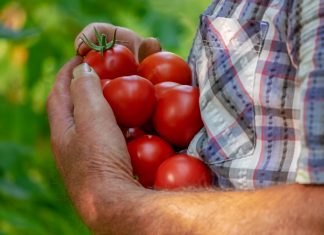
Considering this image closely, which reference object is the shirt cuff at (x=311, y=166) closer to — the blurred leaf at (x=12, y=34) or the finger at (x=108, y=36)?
the finger at (x=108, y=36)

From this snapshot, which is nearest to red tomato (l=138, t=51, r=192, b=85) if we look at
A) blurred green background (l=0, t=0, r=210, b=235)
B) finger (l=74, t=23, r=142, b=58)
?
finger (l=74, t=23, r=142, b=58)

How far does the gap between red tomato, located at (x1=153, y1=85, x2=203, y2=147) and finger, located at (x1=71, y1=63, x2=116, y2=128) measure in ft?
0.32

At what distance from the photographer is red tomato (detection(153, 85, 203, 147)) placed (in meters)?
1.40

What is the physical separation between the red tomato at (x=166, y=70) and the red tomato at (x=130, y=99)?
9 centimetres

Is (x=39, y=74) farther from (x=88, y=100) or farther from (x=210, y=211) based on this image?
(x=210, y=211)

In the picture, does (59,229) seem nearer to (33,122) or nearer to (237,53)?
(33,122)

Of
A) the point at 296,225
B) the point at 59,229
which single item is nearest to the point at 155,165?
the point at 296,225

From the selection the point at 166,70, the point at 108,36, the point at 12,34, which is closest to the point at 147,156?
→ the point at 166,70

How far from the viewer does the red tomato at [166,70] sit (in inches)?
60.1

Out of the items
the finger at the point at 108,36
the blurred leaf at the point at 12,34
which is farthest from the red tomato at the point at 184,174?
the blurred leaf at the point at 12,34

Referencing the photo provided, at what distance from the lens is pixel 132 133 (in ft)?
4.83

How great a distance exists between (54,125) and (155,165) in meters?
0.23

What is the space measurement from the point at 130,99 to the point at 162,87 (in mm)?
84

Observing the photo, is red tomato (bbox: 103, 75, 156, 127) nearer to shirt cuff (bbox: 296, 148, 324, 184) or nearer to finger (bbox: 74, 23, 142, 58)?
finger (bbox: 74, 23, 142, 58)
